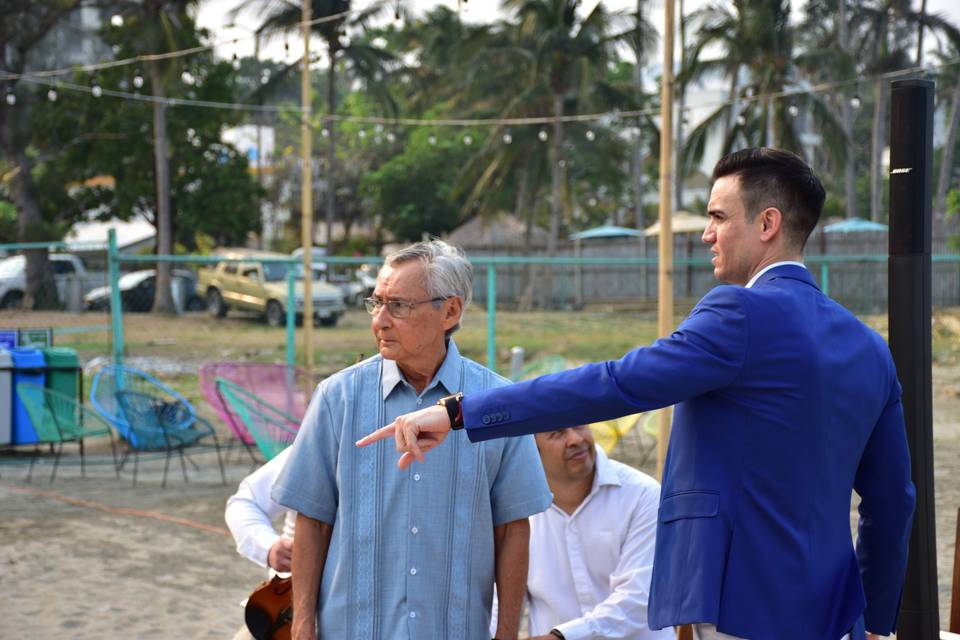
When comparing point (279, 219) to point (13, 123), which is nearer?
point (13, 123)

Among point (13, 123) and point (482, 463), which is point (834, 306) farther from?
point (13, 123)

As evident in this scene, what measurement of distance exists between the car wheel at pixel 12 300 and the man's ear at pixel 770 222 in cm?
1405

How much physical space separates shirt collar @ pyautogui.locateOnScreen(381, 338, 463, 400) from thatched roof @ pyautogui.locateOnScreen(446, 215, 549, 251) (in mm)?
38862

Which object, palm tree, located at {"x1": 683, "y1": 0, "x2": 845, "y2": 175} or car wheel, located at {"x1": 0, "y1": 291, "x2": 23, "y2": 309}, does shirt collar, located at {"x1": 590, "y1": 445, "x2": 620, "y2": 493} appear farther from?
palm tree, located at {"x1": 683, "y1": 0, "x2": 845, "y2": 175}

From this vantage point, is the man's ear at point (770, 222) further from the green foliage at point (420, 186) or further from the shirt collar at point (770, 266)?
the green foliage at point (420, 186)

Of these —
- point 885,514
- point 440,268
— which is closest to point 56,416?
point 440,268

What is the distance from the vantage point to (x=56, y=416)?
10336 mm

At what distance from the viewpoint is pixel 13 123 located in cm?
3162

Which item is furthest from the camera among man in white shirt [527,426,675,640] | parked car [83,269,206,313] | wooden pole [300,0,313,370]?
Result: parked car [83,269,206,313]

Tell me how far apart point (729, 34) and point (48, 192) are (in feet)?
66.8

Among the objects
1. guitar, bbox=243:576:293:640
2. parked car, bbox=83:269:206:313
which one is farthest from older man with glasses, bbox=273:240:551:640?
parked car, bbox=83:269:206:313

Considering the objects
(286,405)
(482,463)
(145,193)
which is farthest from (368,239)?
(482,463)

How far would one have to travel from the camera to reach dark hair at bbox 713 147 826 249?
2.53 meters

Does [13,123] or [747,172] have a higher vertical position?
[13,123]
